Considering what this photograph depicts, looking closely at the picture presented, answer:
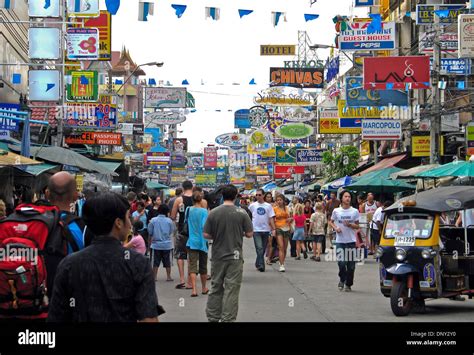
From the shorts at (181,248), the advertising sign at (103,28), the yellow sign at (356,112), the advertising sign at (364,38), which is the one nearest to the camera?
the shorts at (181,248)

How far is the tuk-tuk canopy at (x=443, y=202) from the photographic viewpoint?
14.0 m

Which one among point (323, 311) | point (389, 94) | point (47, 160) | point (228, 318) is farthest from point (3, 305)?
point (389, 94)

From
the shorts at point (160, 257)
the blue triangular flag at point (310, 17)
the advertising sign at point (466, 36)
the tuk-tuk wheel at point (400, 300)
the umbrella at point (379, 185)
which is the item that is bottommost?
the tuk-tuk wheel at point (400, 300)

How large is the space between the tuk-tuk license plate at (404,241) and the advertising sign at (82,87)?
2413cm

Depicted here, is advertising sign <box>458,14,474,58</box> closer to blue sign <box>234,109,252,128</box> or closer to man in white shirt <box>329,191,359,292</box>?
man in white shirt <box>329,191,359,292</box>

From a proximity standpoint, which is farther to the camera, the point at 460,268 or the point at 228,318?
the point at 460,268

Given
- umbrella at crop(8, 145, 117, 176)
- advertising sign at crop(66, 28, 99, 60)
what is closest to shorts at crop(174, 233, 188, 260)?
umbrella at crop(8, 145, 117, 176)

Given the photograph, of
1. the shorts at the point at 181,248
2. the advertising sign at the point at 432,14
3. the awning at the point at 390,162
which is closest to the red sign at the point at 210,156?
the awning at the point at 390,162

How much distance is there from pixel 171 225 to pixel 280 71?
117 ft

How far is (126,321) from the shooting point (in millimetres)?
5145

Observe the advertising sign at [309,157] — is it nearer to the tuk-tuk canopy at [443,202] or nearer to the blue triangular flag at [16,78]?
the blue triangular flag at [16,78]

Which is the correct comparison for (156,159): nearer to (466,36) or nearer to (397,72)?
(397,72)

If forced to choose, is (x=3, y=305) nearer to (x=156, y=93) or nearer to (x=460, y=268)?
(x=460, y=268)

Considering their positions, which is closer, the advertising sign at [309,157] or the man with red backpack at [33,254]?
the man with red backpack at [33,254]
